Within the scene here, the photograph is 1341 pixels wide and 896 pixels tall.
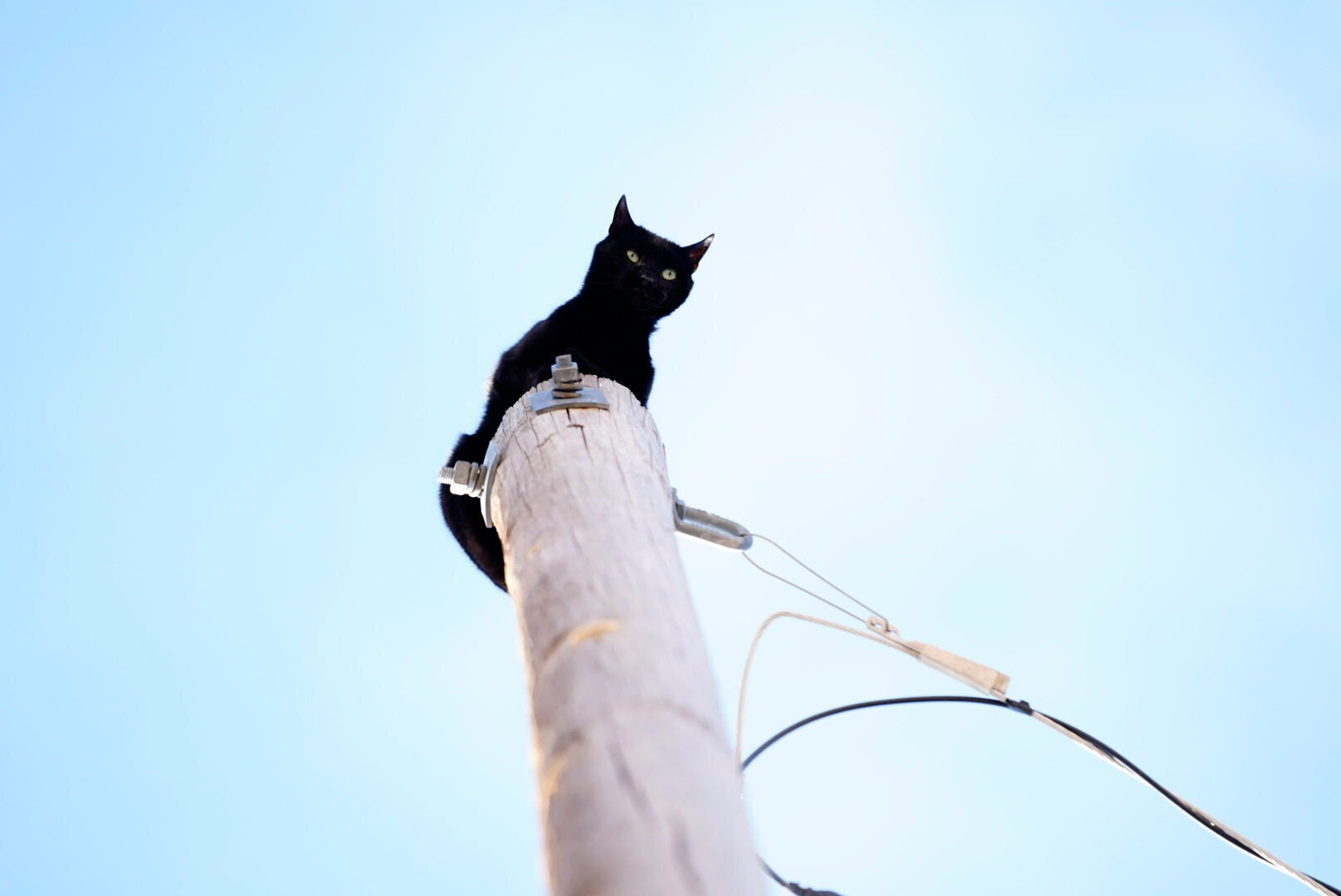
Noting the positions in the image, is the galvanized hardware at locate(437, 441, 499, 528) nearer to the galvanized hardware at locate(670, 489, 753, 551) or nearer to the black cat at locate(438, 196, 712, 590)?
the galvanized hardware at locate(670, 489, 753, 551)

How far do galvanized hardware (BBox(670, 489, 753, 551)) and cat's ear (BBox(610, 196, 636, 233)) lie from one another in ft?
11.2

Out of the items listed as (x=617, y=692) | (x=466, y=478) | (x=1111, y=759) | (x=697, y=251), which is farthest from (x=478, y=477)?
(x=697, y=251)

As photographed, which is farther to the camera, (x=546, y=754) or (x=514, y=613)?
(x=514, y=613)

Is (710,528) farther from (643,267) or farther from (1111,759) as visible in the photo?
(643,267)

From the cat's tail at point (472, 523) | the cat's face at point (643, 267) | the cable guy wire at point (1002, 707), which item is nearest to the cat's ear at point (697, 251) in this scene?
the cat's face at point (643, 267)

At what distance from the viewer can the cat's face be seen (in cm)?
500

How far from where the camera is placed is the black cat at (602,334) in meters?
3.65

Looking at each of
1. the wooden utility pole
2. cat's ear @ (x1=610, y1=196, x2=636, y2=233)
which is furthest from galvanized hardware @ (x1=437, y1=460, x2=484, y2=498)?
cat's ear @ (x1=610, y1=196, x2=636, y2=233)

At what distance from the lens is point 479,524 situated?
353cm

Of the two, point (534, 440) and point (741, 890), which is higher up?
point (534, 440)

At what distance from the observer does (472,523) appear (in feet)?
11.8

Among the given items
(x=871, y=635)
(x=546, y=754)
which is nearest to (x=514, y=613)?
(x=546, y=754)

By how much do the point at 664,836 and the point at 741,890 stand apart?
10 cm

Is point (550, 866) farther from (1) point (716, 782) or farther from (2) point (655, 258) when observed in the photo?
(2) point (655, 258)
